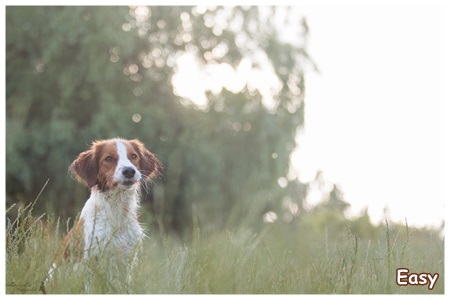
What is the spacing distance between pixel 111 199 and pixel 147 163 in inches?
17.4

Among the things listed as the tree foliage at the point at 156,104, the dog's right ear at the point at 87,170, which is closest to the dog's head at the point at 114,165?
the dog's right ear at the point at 87,170

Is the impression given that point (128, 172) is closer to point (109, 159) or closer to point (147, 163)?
point (109, 159)

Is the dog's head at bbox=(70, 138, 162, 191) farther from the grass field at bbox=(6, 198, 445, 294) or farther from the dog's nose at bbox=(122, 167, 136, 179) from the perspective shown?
the grass field at bbox=(6, 198, 445, 294)

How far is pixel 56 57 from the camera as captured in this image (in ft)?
38.7

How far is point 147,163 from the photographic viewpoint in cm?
529

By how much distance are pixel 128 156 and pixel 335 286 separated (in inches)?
71.3

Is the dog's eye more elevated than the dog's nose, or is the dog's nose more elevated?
the dog's eye

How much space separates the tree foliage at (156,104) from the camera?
11578mm

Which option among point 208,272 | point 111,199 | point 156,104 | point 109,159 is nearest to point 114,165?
point 109,159

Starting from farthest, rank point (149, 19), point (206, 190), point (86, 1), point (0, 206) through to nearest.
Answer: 1. point (206, 190)
2. point (149, 19)
3. point (86, 1)
4. point (0, 206)

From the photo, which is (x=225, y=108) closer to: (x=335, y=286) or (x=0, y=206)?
(x=0, y=206)

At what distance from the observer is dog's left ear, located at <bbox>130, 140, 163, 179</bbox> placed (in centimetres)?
523

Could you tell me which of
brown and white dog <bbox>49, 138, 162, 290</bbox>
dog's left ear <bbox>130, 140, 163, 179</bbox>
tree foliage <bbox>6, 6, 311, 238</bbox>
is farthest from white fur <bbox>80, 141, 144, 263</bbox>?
tree foliage <bbox>6, 6, 311, 238</bbox>
